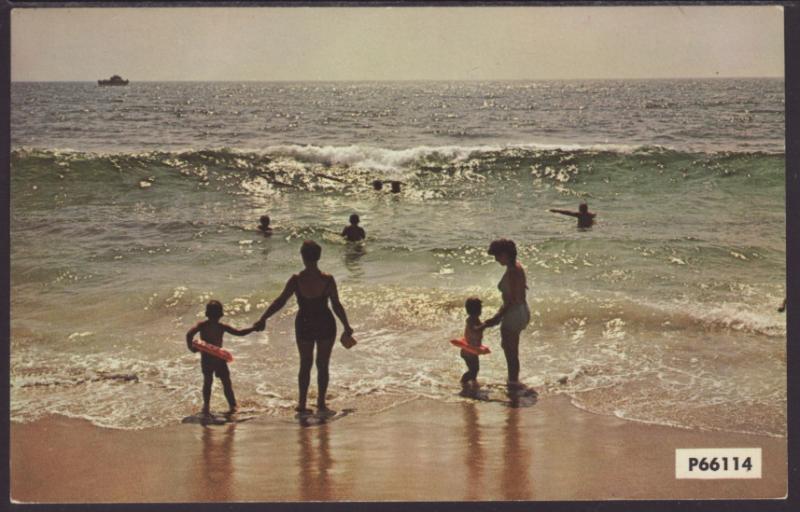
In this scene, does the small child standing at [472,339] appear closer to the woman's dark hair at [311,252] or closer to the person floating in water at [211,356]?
the woman's dark hair at [311,252]

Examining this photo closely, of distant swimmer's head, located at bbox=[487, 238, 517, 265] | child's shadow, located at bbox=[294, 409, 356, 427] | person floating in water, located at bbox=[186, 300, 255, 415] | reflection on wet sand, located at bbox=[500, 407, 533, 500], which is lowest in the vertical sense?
reflection on wet sand, located at bbox=[500, 407, 533, 500]

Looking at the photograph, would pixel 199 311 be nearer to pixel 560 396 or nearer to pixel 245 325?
pixel 245 325

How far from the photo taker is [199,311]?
10117mm

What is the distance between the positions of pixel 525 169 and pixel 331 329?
606 inches

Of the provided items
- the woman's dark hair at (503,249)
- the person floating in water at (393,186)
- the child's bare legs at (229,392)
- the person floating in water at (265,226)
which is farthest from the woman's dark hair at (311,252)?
the person floating in water at (393,186)

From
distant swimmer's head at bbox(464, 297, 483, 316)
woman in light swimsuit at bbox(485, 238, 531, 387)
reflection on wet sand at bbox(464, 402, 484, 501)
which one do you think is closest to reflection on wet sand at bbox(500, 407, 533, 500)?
reflection on wet sand at bbox(464, 402, 484, 501)


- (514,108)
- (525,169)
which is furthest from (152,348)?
(514,108)

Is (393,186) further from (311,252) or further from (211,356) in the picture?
(311,252)

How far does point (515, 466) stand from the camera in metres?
5.70

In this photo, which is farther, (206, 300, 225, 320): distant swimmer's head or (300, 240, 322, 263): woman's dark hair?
(206, 300, 225, 320): distant swimmer's head

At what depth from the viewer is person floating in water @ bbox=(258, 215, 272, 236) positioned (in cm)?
1468

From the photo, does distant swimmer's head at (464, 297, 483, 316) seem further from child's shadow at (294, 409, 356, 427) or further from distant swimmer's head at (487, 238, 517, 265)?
child's shadow at (294, 409, 356, 427)

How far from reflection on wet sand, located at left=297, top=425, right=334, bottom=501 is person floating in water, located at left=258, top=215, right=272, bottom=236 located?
8.68 meters

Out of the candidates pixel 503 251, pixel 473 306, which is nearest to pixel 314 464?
pixel 473 306
